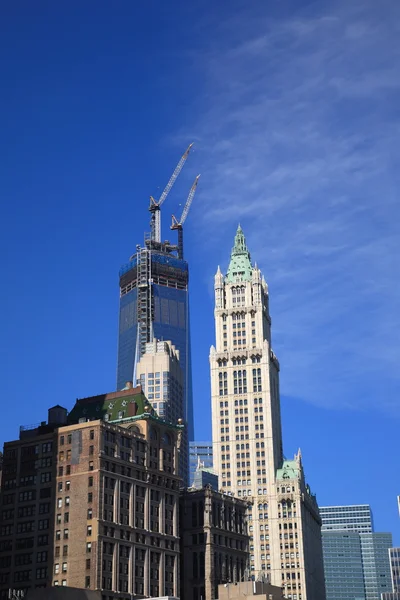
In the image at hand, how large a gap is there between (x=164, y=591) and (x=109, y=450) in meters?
32.3

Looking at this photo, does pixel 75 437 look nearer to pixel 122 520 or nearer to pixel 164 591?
pixel 122 520

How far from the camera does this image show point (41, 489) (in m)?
199

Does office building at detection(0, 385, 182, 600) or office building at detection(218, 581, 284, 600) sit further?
office building at detection(0, 385, 182, 600)

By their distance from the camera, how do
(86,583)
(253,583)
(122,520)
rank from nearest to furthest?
(253,583), (86,583), (122,520)

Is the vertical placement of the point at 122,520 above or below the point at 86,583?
above

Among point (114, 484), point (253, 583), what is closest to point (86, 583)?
point (114, 484)

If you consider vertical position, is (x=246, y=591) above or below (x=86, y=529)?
below

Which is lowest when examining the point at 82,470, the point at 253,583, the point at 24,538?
the point at 253,583

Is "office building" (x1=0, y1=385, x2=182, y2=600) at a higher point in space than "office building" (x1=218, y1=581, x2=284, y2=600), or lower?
higher

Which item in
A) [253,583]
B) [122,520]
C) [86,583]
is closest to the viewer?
[253,583]

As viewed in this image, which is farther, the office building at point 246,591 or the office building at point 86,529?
the office building at point 86,529

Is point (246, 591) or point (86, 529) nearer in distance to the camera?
point (246, 591)

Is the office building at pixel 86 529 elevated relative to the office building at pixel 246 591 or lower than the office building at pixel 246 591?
elevated

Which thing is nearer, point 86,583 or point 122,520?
point 86,583
